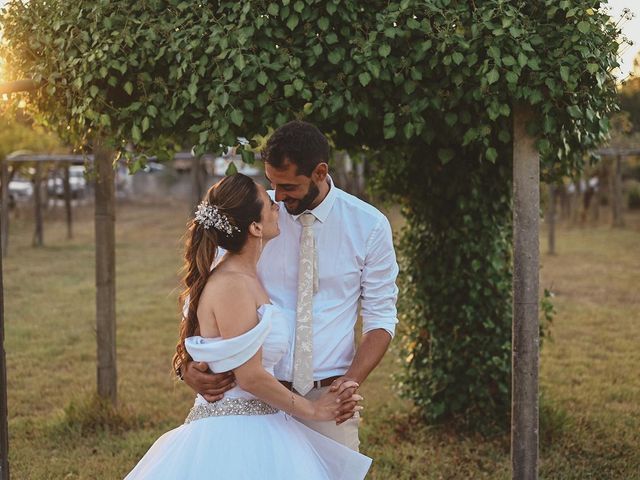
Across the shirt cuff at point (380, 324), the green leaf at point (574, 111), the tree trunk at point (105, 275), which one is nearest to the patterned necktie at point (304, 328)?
the shirt cuff at point (380, 324)

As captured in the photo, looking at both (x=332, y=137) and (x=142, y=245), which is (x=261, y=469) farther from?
(x=142, y=245)

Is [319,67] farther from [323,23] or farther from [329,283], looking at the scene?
[329,283]

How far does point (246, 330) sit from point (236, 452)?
17.4 inches

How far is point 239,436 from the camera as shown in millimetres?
2996

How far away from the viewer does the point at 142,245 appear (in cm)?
1902

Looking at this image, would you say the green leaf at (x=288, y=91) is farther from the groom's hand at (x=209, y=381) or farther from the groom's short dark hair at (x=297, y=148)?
the groom's hand at (x=209, y=381)

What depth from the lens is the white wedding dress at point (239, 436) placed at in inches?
114

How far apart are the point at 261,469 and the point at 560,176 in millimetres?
3401

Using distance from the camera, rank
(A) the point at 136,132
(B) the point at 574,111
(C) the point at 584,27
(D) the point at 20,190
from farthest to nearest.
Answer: (D) the point at 20,190 → (A) the point at 136,132 → (B) the point at 574,111 → (C) the point at 584,27

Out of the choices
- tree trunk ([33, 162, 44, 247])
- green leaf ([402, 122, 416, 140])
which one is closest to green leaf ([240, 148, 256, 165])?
green leaf ([402, 122, 416, 140])

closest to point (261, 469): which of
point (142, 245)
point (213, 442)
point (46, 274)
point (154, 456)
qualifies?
point (213, 442)

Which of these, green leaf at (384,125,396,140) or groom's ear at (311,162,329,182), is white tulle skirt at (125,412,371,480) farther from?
green leaf at (384,125,396,140)

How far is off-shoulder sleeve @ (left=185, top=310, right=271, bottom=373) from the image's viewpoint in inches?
112

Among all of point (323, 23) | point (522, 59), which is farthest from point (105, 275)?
point (522, 59)
